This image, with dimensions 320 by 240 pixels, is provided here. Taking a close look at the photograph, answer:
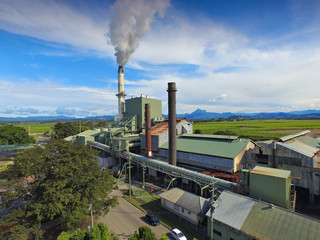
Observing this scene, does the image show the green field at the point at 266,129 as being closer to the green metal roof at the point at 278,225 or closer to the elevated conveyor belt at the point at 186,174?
the elevated conveyor belt at the point at 186,174

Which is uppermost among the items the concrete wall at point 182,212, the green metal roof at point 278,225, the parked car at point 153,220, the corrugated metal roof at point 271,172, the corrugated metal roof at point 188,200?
the corrugated metal roof at point 271,172

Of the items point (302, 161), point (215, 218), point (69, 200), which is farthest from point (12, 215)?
point (302, 161)

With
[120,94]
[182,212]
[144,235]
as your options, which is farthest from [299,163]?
Result: [120,94]

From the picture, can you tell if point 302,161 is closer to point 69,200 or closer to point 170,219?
point 170,219

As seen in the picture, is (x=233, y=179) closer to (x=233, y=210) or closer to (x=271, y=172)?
(x=271, y=172)

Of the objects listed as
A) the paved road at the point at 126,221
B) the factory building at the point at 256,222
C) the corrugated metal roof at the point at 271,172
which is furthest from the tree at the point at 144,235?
the corrugated metal roof at the point at 271,172

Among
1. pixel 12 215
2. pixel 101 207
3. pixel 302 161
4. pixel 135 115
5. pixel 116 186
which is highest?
pixel 135 115

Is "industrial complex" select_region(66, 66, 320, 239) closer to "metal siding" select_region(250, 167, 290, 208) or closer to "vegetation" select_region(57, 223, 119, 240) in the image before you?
"metal siding" select_region(250, 167, 290, 208)
